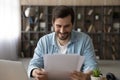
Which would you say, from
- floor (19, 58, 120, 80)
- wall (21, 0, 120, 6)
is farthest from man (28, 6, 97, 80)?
wall (21, 0, 120, 6)

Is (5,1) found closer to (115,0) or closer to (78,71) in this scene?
(115,0)

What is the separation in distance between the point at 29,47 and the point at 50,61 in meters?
4.60

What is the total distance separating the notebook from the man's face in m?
0.38

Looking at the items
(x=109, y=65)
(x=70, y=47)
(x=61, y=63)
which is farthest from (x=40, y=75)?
(x=109, y=65)

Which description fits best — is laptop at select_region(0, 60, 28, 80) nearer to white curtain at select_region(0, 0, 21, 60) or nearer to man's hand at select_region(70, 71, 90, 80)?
man's hand at select_region(70, 71, 90, 80)

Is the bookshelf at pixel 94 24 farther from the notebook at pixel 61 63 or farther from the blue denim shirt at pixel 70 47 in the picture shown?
the notebook at pixel 61 63

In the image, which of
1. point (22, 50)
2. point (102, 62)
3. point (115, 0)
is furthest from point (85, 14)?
point (22, 50)

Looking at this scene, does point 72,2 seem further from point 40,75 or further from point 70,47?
point 40,75

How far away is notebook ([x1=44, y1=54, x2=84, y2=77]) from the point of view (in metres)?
1.62

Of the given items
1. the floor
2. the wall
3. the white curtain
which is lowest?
the floor

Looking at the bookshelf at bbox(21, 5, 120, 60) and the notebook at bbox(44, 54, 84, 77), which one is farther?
the bookshelf at bbox(21, 5, 120, 60)

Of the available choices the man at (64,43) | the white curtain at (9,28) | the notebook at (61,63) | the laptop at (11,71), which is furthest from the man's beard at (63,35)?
the white curtain at (9,28)

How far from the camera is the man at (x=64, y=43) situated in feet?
6.31

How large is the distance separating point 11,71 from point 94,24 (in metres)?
5.06
